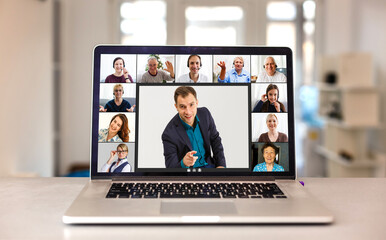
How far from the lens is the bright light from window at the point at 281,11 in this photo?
16.9 feet

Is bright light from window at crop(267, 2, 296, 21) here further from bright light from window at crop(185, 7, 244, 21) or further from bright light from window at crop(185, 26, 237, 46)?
bright light from window at crop(185, 26, 237, 46)

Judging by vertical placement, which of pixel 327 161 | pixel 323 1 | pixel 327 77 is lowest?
pixel 327 161

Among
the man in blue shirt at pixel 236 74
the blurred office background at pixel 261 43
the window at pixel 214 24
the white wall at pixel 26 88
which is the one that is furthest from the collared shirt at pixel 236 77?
the window at pixel 214 24

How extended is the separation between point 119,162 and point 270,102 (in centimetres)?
30

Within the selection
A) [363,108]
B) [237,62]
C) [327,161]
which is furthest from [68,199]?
[327,161]

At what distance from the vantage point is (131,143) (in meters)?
0.90

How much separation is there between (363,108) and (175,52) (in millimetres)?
3940

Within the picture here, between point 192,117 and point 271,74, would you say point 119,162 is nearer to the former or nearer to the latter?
point 192,117

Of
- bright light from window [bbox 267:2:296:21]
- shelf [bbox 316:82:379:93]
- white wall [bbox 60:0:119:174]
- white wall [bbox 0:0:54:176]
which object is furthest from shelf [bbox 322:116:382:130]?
white wall [bbox 0:0:54:176]

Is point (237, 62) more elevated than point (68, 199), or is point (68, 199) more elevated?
point (237, 62)

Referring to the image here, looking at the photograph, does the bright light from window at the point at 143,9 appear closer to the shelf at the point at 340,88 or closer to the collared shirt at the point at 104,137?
the shelf at the point at 340,88

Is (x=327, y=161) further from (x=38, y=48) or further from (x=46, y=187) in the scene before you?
(x=46, y=187)

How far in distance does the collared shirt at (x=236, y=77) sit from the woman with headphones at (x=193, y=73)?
4cm

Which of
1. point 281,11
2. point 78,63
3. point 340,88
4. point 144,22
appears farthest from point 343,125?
point 78,63
